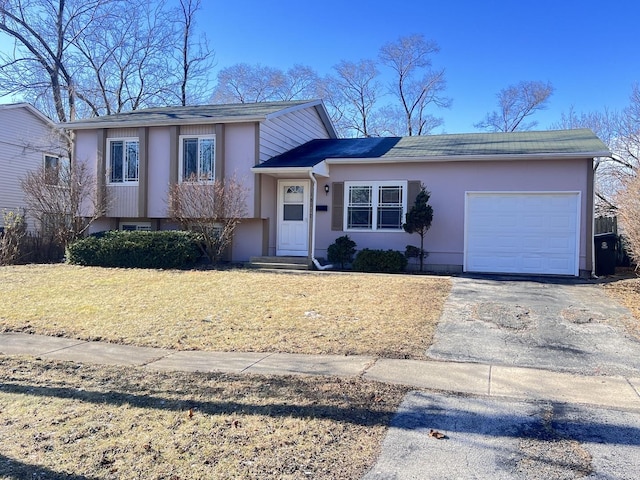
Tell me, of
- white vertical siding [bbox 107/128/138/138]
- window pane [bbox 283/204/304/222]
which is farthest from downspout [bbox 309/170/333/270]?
white vertical siding [bbox 107/128/138/138]

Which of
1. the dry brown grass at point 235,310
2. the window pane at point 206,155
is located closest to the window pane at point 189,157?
the window pane at point 206,155

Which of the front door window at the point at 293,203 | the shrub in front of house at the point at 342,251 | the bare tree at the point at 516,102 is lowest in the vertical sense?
the shrub in front of house at the point at 342,251

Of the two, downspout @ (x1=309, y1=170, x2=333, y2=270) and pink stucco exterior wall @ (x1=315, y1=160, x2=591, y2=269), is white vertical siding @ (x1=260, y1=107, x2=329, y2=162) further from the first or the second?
pink stucco exterior wall @ (x1=315, y1=160, x2=591, y2=269)

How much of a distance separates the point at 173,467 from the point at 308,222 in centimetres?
1187

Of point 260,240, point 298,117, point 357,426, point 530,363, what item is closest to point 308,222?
point 260,240

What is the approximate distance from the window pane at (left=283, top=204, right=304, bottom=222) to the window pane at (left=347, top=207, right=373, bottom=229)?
1.59m

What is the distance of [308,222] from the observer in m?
14.9

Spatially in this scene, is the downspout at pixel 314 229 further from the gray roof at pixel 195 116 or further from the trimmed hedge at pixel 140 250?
the trimmed hedge at pixel 140 250

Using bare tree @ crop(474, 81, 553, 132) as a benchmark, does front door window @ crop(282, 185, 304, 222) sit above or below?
below

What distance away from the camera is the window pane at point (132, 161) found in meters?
15.8

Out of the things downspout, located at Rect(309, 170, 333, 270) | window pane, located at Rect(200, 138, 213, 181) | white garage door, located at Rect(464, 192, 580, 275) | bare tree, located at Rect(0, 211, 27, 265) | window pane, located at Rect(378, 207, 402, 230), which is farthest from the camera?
window pane, located at Rect(200, 138, 213, 181)

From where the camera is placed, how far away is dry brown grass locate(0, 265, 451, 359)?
669cm

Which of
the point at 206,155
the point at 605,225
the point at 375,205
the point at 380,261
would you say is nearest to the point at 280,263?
the point at 380,261

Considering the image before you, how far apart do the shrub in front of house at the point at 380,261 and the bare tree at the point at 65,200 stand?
27.7 feet
